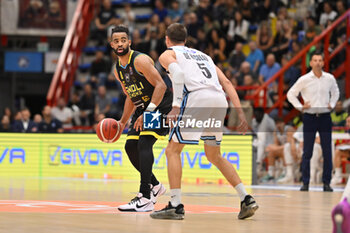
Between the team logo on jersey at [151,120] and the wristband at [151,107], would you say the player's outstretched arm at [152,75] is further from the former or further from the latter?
the team logo on jersey at [151,120]

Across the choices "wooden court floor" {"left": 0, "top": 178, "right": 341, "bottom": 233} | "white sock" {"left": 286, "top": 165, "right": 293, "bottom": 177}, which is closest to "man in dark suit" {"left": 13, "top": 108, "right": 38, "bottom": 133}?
"wooden court floor" {"left": 0, "top": 178, "right": 341, "bottom": 233}

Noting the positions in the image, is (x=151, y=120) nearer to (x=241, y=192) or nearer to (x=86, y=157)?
(x=241, y=192)

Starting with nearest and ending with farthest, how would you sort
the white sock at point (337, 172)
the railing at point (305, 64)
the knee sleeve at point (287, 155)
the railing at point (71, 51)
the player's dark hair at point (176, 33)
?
1. the player's dark hair at point (176, 33)
2. the white sock at point (337, 172)
3. the knee sleeve at point (287, 155)
4. the railing at point (305, 64)
5. the railing at point (71, 51)

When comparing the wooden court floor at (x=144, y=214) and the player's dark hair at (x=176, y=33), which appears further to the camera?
the player's dark hair at (x=176, y=33)

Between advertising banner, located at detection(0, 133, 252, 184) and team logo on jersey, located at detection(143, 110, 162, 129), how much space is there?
21.8ft

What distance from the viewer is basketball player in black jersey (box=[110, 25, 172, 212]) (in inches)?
297

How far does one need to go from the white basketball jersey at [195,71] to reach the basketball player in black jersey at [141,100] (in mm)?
591

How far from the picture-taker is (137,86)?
7945mm

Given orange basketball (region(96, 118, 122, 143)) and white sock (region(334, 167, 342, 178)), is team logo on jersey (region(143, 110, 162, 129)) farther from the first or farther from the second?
white sock (region(334, 167, 342, 178))

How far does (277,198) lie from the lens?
10375 millimetres

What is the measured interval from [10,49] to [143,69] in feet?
57.7

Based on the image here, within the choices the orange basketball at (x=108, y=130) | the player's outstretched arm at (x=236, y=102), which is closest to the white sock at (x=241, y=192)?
the player's outstretched arm at (x=236, y=102)

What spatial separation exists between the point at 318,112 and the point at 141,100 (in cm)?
508

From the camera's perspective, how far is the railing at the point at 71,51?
68.2 ft
